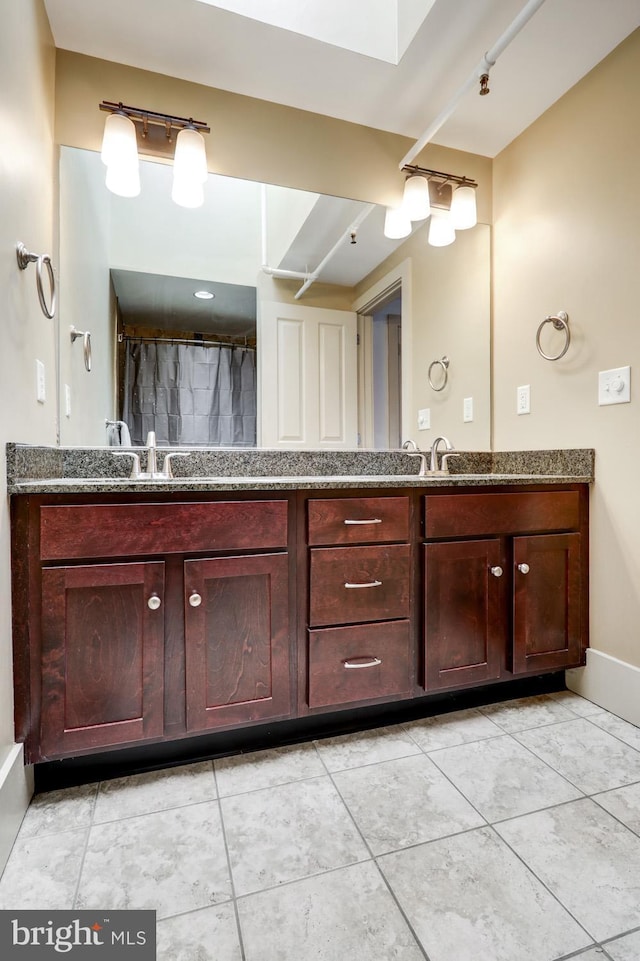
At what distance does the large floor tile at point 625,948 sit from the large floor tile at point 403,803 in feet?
1.06

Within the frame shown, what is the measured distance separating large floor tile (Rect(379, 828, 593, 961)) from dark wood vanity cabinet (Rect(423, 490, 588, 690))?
1.78 ft

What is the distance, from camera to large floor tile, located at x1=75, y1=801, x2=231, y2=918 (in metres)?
0.94

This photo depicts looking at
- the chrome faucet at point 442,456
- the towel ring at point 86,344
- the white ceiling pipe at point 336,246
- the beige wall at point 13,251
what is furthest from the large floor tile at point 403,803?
the white ceiling pipe at point 336,246

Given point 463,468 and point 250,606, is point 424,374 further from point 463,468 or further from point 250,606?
point 250,606

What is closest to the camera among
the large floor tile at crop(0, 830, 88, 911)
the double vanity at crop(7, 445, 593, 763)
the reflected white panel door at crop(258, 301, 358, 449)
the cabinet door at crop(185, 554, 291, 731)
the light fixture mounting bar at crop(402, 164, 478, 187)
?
the large floor tile at crop(0, 830, 88, 911)

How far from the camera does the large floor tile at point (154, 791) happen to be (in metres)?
1.20

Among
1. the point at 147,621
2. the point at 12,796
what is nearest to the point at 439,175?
the point at 147,621

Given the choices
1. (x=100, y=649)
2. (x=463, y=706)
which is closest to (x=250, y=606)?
(x=100, y=649)

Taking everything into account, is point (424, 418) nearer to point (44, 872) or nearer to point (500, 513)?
point (500, 513)

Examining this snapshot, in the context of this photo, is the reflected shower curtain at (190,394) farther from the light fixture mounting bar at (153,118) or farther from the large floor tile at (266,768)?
the large floor tile at (266,768)

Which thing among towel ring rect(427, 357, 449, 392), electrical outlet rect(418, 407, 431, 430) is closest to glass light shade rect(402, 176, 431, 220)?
towel ring rect(427, 357, 449, 392)

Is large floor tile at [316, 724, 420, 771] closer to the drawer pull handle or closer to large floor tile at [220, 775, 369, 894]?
large floor tile at [220, 775, 369, 894]

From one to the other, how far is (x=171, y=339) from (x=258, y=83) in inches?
40.0

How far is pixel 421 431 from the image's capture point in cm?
218
